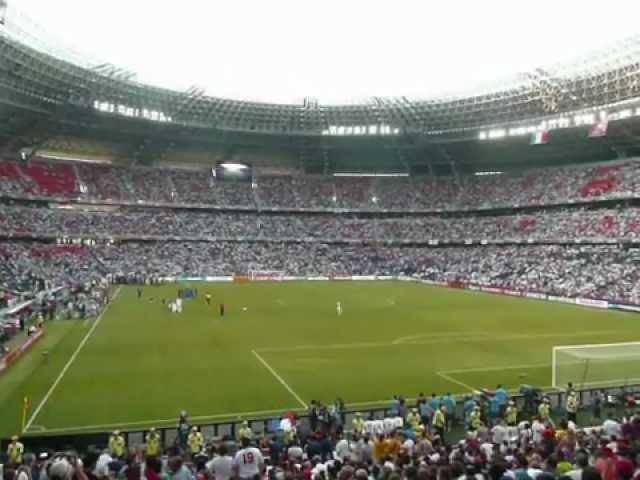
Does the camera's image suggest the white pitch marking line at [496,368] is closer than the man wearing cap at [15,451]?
No

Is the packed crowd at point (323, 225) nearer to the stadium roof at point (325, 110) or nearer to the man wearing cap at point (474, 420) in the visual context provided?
the stadium roof at point (325, 110)

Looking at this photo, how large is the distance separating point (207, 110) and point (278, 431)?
6277 centimetres

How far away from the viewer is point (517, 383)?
24562mm

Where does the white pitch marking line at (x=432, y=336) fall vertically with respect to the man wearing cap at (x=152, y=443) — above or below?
below

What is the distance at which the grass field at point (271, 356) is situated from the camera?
21734 mm

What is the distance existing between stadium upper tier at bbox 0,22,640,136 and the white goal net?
1945 cm

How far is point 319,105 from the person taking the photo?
76.7 metres

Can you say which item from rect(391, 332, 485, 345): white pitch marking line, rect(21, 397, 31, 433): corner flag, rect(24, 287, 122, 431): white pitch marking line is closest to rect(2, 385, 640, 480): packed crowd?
rect(21, 397, 31, 433): corner flag

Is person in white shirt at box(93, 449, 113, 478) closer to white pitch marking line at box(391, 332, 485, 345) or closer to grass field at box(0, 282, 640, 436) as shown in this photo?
grass field at box(0, 282, 640, 436)

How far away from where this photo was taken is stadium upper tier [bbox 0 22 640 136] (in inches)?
2141

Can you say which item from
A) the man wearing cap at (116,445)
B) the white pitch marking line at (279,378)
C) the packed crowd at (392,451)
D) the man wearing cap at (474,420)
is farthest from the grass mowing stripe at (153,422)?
the man wearing cap at (474,420)

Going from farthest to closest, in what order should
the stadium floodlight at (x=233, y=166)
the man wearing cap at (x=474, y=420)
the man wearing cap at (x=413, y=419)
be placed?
the stadium floodlight at (x=233, y=166) < the man wearing cap at (x=474, y=420) < the man wearing cap at (x=413, y=419)

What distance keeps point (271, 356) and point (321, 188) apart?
212 feet

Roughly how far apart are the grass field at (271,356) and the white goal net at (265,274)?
2217cm
